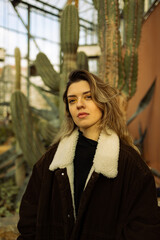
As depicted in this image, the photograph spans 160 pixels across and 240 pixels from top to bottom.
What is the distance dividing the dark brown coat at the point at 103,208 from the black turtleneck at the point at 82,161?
0.18 ft

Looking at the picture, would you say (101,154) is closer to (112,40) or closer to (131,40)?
(112,40)

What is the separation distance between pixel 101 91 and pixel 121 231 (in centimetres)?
77

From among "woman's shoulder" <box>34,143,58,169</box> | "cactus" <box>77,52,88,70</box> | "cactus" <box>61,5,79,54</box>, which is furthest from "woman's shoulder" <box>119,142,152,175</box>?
"cactus" <box>77,52,88,70</box>

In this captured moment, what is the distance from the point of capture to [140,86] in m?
5.70

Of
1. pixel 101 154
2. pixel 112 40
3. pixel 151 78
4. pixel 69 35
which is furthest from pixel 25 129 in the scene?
pixel 151 78

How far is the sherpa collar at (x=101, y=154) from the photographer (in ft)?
3.98

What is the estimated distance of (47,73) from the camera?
150 inches

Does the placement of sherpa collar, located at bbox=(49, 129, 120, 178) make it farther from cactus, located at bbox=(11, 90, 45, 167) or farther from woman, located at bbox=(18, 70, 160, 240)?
cactus, located at bbox=(11, 90, 45, 167)

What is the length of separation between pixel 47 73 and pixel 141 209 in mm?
3028

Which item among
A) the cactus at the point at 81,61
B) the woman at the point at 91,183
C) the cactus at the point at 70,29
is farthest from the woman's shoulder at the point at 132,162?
the cactus at the point at 81,61

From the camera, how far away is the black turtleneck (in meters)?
1.32

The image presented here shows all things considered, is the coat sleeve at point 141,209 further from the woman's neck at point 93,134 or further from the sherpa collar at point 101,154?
the woman's neck at point 93,134

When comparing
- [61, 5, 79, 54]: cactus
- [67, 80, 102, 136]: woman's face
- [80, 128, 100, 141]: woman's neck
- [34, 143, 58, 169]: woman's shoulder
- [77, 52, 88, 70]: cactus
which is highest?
[61, 5, 79, 54]: cactus

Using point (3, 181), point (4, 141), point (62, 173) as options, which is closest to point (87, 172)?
point (62, 173)
